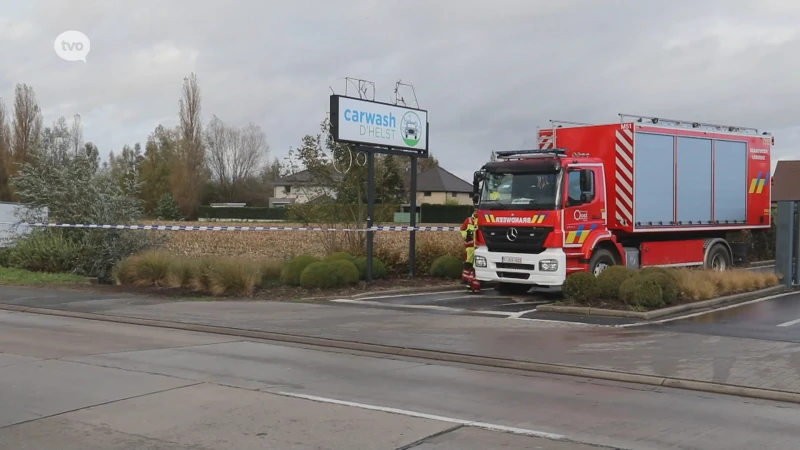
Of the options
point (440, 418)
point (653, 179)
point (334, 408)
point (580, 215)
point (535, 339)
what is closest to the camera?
point (440, 418)

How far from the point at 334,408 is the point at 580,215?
10111mm

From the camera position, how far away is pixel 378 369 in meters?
10.0

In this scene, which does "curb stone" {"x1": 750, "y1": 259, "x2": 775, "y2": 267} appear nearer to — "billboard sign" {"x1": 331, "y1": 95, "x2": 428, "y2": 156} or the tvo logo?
the tvo logo

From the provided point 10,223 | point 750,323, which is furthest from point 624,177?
point 10,223

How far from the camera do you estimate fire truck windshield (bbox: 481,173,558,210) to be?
16484 millimetres

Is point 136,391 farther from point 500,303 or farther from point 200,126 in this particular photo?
point 200,126

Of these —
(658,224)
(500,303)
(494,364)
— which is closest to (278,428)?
(494,364)

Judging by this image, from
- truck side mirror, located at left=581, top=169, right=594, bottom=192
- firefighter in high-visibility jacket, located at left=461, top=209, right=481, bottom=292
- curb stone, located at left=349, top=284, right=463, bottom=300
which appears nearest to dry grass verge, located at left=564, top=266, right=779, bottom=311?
truck side mirror, located at left=581, top=169, right=594, bottom=192

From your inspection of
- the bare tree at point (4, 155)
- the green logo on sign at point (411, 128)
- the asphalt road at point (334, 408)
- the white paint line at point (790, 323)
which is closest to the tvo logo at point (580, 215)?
the white paint line at point (790, 323)

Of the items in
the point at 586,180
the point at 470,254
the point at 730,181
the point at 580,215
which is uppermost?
the point at 730,181

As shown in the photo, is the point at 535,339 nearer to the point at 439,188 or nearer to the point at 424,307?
the point at 424,307

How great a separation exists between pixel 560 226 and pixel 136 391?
10.0 metres

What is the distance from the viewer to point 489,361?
10.4m

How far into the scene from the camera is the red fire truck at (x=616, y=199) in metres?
16.5
